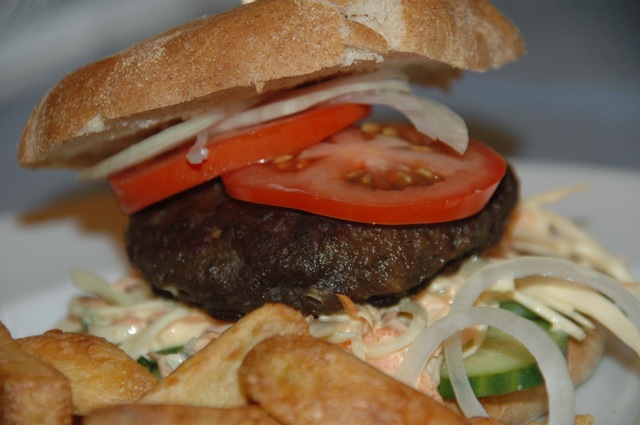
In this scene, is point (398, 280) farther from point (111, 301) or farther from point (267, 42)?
point (111, 301)

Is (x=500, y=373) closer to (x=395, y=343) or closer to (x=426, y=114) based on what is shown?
(x=395, y=343)

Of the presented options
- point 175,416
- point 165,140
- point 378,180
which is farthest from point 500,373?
point 165,140

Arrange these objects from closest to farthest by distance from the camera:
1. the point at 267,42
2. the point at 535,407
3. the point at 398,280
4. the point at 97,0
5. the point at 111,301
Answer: the point at 267,42
the point at 398,280
the point at 535,407
the point at 111,301
the point at 97,0

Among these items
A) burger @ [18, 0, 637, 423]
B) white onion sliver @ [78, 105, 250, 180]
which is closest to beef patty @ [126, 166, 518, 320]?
burger @ [18, 0, 637, 423]

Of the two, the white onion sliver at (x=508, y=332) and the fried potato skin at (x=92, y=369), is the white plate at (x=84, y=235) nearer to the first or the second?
the fried potato skin at (x=92, y=369)

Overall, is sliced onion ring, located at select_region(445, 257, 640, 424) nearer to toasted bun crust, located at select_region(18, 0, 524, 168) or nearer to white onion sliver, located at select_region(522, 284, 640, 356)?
white onion sliver, located at select_region(522, 284, 640, 356)

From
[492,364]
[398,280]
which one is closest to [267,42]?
[398,280]
